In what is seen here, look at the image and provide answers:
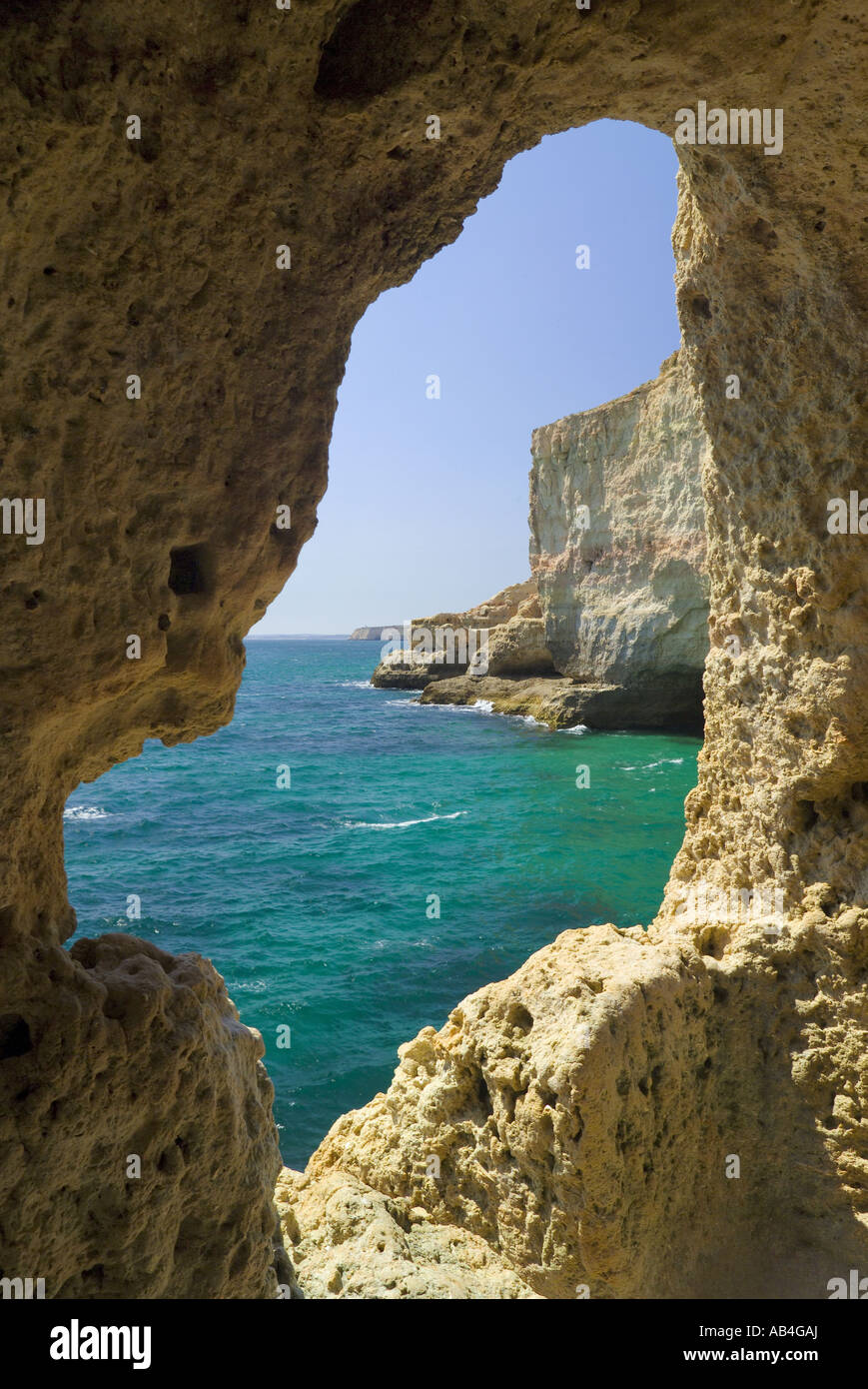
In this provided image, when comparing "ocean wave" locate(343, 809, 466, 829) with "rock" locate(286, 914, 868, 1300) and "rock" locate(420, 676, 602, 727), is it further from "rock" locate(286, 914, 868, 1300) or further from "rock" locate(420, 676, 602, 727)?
"rock" locate(286, 914, 868, 1300)

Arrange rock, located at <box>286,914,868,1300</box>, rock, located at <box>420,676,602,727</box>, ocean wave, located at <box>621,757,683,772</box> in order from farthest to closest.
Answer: rock, located at <box>420,676,602,727</box> < ocean wave, located at <box>621,757,683,772</box> < rock, located at <box>286,914,868,1300</box>

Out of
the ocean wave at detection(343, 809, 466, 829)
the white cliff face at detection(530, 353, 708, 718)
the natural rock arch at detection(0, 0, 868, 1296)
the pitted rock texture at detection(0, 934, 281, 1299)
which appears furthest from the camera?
the white cliff face at detection(530, 353, 708, 718)

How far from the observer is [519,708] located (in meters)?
39.8

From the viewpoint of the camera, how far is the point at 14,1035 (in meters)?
3.14

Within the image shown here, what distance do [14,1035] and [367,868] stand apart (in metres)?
16.3

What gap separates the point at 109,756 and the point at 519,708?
1420 inches

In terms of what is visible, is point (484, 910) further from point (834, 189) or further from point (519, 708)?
point (519, 708)

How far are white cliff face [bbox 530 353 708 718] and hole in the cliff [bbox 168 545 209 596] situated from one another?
85.7 feet

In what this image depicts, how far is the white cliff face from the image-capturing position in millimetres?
28969

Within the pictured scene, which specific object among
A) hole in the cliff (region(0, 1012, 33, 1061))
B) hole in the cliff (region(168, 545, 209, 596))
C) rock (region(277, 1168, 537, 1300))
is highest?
hole in the cliff (region(168, 545, 209, 596))

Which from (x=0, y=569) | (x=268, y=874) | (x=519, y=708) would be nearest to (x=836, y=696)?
(x=0, y=569)

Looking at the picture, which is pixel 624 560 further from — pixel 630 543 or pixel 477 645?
pixel 477 645

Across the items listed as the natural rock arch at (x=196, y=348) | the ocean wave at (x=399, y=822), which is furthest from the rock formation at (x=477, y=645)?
the natural rock arch at (x=196, y=348)

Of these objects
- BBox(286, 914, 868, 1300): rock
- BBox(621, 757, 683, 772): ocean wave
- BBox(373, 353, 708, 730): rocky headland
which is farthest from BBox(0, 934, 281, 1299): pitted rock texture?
BBox(373, 353, 708, 730): rocky headland
